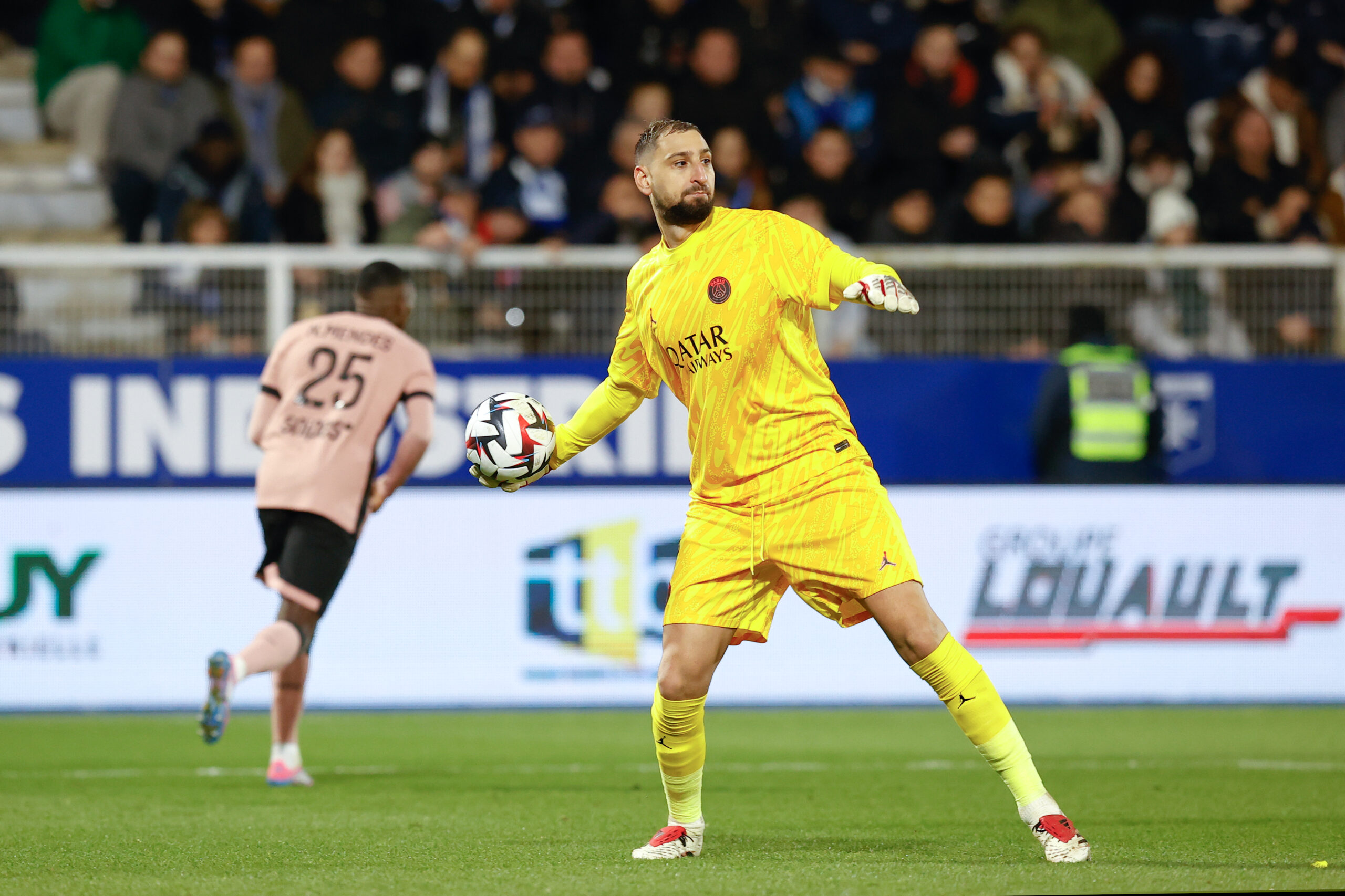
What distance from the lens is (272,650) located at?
6867 millimetres

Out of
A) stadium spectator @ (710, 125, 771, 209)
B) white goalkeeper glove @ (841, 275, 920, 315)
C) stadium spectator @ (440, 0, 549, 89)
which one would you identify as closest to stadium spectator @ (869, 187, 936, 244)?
stadium spectator @ (710, 125, 771, 209)

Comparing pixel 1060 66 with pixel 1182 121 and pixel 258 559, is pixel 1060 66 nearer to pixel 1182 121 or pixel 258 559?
pixel 1182 121

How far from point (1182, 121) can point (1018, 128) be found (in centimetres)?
124

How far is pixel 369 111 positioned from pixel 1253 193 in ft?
Result: 19.7

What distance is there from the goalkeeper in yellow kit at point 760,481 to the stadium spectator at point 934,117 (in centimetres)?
681

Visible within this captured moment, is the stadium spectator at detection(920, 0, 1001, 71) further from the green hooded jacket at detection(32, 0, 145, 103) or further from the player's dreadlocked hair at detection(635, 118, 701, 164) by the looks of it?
the player's dreadlocked hair at detection(635, 118, 701, 164)

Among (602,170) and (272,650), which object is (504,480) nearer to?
(272,650)

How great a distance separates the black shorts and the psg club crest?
8.73ft

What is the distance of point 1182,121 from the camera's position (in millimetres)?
12586

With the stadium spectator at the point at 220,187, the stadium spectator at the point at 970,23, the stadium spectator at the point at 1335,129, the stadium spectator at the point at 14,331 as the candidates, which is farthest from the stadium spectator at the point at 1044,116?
the stadium spectator at the point at 14,331

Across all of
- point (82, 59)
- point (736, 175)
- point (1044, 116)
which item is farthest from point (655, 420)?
point (82, 59)

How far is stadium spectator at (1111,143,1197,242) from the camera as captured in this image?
11.7 m

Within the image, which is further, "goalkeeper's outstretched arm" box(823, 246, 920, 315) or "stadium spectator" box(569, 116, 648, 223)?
"stadium spectator" box(569, 116, 648, 223)

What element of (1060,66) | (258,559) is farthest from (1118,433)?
(258,559)
